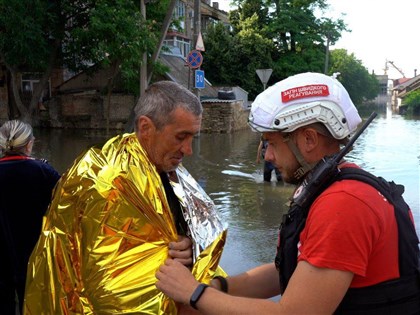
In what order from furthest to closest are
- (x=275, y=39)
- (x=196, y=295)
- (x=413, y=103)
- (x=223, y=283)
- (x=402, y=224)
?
1. (x=413, y=103)
2. (x=275, y=39)
3. (x=223, y=283)
4. (x=196, y=295)
5. (x=402, y=224)

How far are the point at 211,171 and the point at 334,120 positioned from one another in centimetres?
1046

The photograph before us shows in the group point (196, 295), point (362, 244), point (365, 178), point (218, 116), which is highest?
point (365, 178)

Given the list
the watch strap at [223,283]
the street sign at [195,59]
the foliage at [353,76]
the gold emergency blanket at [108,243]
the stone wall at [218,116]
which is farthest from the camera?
the foliage at [353,76]

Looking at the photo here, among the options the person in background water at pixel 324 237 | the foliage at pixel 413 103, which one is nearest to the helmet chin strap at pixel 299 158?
the person in background water at pixel 324 237

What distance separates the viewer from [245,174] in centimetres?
1177

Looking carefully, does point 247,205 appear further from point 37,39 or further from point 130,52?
point 37,39

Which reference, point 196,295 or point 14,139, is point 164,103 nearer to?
point 196,295

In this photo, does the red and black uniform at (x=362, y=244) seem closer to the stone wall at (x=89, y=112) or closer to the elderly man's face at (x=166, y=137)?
the elderly man's face at (x=166, y=137)

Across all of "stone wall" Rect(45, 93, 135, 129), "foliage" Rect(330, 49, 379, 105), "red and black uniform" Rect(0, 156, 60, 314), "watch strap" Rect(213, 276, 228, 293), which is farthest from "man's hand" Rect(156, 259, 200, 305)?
"foliage" Rect(330, 49, 379, 105)

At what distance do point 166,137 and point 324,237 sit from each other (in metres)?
1.01

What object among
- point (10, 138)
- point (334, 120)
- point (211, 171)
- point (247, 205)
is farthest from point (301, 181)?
point (211, 171)

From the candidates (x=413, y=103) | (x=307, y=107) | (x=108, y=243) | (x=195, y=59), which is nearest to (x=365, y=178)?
(x=307, y=107)

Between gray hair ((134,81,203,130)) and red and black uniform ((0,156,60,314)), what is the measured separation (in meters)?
1.36

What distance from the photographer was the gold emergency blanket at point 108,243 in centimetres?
187
